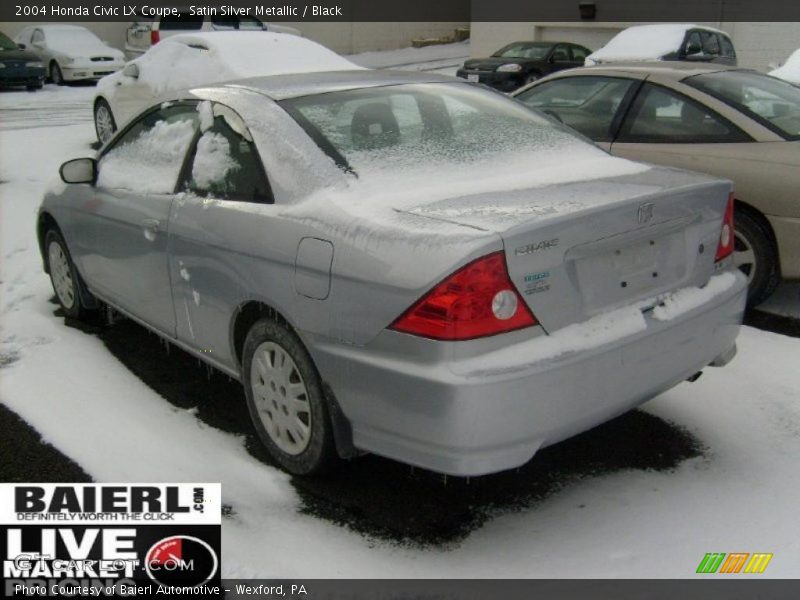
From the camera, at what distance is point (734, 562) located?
2959 millimetres

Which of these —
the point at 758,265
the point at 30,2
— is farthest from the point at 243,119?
the point at 30,2

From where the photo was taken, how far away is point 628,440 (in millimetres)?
3844

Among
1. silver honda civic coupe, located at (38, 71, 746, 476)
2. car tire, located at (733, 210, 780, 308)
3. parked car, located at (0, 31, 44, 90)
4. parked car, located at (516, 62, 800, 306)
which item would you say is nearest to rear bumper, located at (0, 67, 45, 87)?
parked car, located at (0, 31, 44, 90)

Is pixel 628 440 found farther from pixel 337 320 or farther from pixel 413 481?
pixel 337 320

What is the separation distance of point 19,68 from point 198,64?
10526mm

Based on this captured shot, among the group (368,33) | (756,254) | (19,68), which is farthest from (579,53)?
(756,254)

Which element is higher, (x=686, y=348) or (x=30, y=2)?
(x=30, y=2)

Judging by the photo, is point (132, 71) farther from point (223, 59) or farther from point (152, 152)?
point (152, 152)

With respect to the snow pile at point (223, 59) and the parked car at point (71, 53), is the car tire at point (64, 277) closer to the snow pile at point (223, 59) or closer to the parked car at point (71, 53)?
the snow pile at point (223, 59)

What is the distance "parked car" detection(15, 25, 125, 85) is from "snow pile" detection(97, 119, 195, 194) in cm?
1669

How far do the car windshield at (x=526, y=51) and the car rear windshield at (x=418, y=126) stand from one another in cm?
1529

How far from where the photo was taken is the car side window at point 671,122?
546 cm

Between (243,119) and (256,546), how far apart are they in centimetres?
174

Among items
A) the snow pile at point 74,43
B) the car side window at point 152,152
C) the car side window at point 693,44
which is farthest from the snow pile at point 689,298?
the snow pile at point 74,43
